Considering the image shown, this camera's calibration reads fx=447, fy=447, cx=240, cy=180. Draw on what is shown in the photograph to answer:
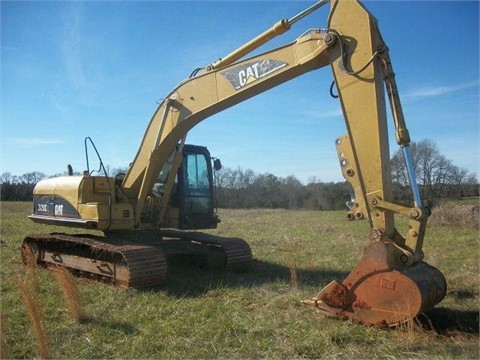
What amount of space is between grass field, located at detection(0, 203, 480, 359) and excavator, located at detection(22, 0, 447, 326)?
35 centimetres

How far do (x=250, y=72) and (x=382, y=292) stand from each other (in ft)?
12.8

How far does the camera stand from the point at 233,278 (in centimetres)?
869

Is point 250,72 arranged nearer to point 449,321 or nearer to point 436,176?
point 449,321

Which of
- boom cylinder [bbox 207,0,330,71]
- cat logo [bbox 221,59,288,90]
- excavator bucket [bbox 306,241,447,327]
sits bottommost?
excavator bucket [bbox 306,241,447,327]

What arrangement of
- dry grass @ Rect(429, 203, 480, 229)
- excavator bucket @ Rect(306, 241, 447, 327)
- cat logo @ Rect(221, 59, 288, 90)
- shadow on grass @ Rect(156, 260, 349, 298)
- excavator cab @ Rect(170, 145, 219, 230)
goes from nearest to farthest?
excavator bucket @ Rect(306, 241, 447, 327) → cat logo @ Rect(221, 59, 288, 90) → shadow on grass @ Rect(156, 260, 349, 298) → excavator cab @ Rect(170, 145, 219, 230) → dry grass @ Rect(429, 203, 480, 229)

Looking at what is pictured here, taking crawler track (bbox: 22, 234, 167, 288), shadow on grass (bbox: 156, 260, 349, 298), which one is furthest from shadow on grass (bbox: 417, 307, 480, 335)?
crawler track (bbox: 22, 234, 167, 288)

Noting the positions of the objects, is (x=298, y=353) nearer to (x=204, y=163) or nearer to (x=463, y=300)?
(x=463, y=300)

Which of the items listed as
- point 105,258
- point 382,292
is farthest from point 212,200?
point 382,292

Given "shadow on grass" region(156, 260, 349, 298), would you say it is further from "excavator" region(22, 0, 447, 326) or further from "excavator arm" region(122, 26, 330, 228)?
"excavator arm" region(122, 26, 330, 228)

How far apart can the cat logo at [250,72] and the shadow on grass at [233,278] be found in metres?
3.50

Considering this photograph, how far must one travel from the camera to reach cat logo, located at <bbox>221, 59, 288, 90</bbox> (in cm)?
690

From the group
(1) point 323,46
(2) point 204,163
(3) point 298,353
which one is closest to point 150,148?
(2) point 204,163

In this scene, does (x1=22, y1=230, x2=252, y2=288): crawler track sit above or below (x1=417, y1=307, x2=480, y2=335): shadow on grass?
above

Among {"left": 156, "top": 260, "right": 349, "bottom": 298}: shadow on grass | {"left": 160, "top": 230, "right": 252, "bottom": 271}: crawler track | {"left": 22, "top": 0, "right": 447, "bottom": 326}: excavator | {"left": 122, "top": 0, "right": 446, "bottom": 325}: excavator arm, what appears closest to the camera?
{"left": 122, "top": 0, "right": 446, "bottom": 325}: excavator arm
